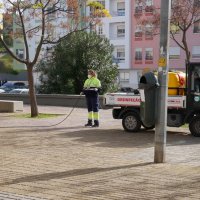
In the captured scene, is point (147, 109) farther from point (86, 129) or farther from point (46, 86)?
point (46, 86)

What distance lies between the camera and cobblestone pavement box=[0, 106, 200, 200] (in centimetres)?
721

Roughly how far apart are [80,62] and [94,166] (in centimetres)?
2241

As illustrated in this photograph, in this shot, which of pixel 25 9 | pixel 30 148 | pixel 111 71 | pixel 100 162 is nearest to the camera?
pixel 100 162

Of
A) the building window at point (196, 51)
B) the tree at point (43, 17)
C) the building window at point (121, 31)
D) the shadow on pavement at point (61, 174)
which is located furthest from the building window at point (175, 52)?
the shadow on pavement at point (61, 174)

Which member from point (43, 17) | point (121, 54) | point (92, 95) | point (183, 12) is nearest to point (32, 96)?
point (43, 17)

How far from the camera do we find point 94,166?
9.22 meters

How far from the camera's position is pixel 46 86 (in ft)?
108

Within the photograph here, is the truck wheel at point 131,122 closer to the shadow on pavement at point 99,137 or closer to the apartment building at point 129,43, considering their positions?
the shadow on pavement at point 99,137

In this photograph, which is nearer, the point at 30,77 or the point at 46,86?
the point at 30,77

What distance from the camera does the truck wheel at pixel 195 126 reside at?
13861mm

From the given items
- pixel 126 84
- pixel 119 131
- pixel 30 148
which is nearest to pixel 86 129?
pixel 119 131

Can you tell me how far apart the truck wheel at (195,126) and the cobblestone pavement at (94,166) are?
0.73ft

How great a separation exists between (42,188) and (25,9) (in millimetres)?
13586

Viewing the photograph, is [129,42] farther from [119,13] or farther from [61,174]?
Result: [61,174]
